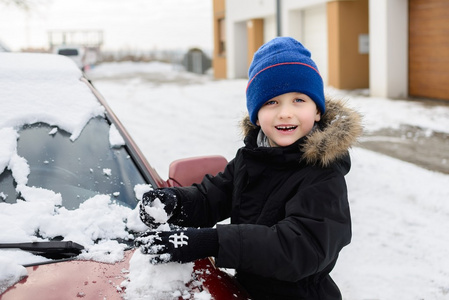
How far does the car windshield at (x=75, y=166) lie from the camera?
2.23 metres

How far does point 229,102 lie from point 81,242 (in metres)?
12.5

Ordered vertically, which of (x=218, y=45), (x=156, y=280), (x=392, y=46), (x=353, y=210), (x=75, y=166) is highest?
(x=218, y=45)

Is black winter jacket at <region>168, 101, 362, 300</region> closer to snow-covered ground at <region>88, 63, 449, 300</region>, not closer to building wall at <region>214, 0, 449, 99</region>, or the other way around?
snow-covered ground at <region>88, 63, 449, 300</region>

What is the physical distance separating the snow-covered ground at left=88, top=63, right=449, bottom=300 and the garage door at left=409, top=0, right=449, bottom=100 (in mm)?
941

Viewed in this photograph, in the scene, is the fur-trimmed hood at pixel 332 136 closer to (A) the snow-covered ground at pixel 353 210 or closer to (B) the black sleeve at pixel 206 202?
(A) the snow-covered ground at pixel 353 210

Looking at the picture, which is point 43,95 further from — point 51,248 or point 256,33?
point 256,33

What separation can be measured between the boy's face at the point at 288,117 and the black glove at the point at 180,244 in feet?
1.55

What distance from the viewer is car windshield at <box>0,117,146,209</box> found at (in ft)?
7.31

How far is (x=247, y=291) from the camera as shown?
75.5 inches

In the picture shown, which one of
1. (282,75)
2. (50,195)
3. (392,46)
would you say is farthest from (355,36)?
(50,195)

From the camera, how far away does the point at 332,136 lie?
1812 millimetres

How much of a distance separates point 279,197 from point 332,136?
0.27 meters

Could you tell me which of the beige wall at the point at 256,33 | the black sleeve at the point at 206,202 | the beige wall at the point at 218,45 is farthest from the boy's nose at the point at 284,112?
the beige wall at the point at 218,45

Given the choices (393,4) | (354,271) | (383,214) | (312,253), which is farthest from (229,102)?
(312,253)
